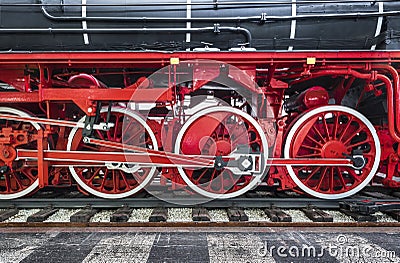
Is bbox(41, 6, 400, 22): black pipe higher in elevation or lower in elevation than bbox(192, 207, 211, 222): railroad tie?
higher

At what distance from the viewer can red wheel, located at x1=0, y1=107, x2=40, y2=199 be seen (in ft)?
10.3

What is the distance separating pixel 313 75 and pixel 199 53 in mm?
1176

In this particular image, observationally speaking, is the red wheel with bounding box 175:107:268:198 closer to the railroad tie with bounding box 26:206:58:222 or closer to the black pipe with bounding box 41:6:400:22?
the black pipe with bounding box 41:6:400:22

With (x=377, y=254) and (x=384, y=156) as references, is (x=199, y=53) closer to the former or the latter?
(x=377, y=254)

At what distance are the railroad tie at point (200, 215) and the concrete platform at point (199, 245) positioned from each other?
0.69ft

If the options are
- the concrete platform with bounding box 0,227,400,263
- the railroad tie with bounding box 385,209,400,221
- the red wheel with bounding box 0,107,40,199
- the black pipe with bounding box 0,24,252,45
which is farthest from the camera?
the red wheel with bounding box 0,107,40,199

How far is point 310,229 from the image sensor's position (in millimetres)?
2619

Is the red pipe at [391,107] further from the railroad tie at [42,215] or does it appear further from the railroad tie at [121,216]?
the railroad tie at [42,215]

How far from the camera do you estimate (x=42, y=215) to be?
9.32 feet

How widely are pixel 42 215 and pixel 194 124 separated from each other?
5.66 feet

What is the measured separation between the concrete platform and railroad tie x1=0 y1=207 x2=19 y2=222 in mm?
341

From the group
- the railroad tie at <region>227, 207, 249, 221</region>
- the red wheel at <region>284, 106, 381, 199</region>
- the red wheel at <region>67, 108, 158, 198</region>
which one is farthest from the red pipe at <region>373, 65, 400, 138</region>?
the red wheel at <region>67, 108, 158, 198</region>

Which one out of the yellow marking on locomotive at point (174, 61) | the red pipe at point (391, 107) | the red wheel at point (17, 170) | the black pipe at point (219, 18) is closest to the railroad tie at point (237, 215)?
the yellow marking on locomotive at point (174, 61)

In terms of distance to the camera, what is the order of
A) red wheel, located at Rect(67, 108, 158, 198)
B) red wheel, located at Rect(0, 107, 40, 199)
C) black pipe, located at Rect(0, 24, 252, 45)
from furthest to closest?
red wheel, located at Rect(67, 108, 158, 198) → red wheel, located at Rect(0, 107, 40, 199) → black pipe, located at Rect(0, 24, 252, 45)
